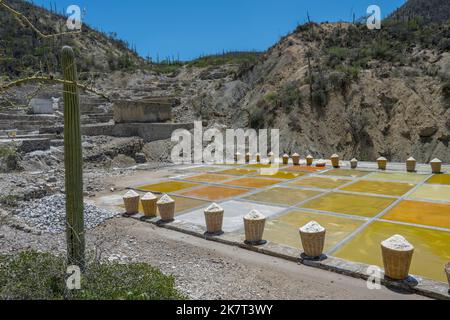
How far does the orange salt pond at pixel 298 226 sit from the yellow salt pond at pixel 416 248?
14.2 inches

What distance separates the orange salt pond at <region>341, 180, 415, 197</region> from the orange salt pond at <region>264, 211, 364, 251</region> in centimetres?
354

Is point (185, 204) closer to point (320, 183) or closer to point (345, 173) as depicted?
point (320, 183)

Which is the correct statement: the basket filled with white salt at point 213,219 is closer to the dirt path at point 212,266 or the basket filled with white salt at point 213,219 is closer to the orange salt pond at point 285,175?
the dirt path at point 212,266

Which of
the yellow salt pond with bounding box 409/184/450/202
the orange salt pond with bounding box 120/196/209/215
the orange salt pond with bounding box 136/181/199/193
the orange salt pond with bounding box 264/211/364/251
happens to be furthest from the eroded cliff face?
the orange salt pond with bounding box 264/211/364/251

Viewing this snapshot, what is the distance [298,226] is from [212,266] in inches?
125

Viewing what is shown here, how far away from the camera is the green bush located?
442 cm

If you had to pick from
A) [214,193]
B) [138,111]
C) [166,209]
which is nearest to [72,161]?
[166,209]

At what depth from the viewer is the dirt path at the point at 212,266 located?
563cm

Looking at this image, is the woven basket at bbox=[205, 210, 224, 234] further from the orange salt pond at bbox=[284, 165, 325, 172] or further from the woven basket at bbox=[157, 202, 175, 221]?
the orange salt pond at bbox=[284, 165, 325, 172]

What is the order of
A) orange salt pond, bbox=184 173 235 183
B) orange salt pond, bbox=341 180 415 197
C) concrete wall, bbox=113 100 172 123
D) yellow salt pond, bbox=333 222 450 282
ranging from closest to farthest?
yellow salt pond, bbox=333 222 450 282
orange salt pond, bbox=341 180 415 197
orange salt pond, bbox=184 173 235 183
concrete wall, bbox=113 100 172 123

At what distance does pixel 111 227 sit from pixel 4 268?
14.8 ft

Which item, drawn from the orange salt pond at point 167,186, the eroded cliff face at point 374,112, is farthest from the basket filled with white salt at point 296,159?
the orange salt pond at point 167,186
